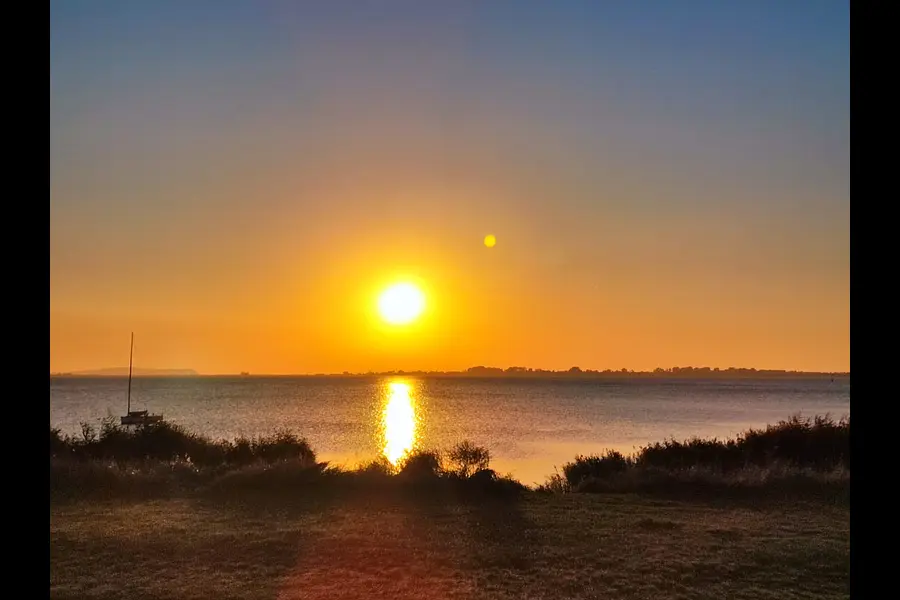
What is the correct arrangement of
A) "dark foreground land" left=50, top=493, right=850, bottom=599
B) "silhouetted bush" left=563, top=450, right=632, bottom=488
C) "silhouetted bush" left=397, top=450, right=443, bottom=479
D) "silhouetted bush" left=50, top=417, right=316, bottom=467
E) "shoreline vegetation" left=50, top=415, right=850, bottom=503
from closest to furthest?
"dark foreground land" left=50, top=493, right=850, bottom=599
"shoreline vegetation" left=50, top=415, right=850, bottom=503
"silhouetted bush" left=397, top=450, right=443, bottom=479
"silhouetted bush" left=563, top=450, right=632, bottom=488
"silhouetted bush" left=50, top=417, right=316, bottom=467

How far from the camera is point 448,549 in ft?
32.0

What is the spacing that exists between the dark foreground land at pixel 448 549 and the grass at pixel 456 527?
4 centimetres

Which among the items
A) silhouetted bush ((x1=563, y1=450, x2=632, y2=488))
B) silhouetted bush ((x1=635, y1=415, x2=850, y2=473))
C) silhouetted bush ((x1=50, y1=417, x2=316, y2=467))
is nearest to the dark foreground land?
silhouetted bush ((x1=563, y1=450, x2=632, y2=488))

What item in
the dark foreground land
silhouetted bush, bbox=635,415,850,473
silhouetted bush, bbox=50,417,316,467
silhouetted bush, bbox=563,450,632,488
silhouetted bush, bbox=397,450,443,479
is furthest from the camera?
silhouetted bush, bbox=50,417,316,467

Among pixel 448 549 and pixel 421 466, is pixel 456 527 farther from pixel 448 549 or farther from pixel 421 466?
pixel 421 466

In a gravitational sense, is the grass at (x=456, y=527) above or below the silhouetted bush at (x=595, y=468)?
above

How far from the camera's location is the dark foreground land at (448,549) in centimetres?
798

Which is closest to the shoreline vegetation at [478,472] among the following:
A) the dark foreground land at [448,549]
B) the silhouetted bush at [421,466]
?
the silhouetted bush at [421,466]

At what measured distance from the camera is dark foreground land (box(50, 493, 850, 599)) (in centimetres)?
798

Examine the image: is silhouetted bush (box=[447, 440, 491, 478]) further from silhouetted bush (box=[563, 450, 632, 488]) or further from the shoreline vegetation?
silhouetted bush (box=[563, 450, 632, 488])

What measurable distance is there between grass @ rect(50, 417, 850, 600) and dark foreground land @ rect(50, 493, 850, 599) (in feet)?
0.12

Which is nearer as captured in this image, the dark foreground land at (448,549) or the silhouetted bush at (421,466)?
the dark foreground land at (448,549)

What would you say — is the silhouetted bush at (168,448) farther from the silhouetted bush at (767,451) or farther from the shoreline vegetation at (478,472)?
the silhouetted bush at (767,451)
